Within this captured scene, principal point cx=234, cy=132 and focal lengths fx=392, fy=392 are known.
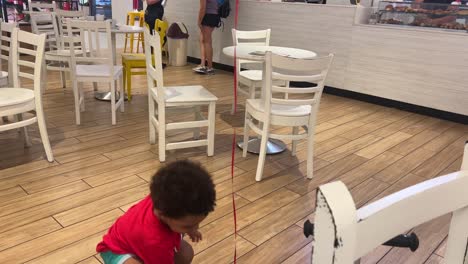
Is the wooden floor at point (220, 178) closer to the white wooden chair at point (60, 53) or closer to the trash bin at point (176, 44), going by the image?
the white wooden chair at point (60, 53)

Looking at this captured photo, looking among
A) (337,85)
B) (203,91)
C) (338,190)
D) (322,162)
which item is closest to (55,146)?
(203,91)

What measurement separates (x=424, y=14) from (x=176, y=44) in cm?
353

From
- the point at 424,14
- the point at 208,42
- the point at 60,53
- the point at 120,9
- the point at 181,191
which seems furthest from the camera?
the point at 120,9

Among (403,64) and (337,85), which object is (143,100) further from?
(403,64)

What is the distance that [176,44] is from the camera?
6.14 metres

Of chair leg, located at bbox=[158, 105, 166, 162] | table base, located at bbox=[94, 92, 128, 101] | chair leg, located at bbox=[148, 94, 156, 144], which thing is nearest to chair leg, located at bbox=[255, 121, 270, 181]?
chair leg, located at bbox=[158, 105, 166, 162]

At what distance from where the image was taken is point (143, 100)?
4.22 metres

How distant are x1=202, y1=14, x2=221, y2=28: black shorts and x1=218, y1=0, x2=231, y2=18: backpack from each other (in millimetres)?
99

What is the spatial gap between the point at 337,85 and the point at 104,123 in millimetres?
2872

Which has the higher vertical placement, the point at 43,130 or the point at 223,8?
the point at 223,8

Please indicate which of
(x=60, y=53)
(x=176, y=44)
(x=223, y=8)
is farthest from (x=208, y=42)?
(x=60, y=53)

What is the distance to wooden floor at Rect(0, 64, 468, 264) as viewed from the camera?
6.18 feet

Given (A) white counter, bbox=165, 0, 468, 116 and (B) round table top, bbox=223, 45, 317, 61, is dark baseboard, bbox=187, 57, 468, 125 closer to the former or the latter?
(A) white counter, bbox=165, 0, 468, 116

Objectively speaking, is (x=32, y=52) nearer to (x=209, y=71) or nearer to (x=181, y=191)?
(x=181, y=191)
